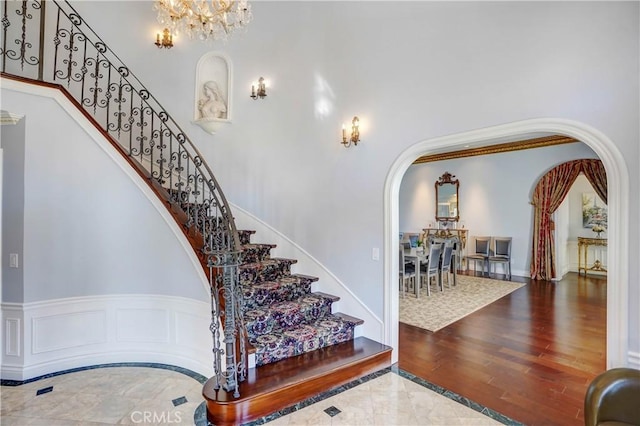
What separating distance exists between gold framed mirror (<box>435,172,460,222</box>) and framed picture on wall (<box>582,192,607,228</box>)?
2941mm

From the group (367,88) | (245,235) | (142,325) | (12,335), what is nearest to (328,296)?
(245,235)

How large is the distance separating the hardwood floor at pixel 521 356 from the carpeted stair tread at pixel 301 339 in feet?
2.39

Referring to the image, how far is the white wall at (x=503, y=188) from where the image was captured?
7.64 metres

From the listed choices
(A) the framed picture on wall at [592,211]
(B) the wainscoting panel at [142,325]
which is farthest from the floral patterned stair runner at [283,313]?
(A) the framed picture on wall at [592,211]

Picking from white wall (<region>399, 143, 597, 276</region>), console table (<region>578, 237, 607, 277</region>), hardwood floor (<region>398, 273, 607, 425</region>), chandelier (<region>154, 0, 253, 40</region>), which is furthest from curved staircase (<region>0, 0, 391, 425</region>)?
console table (<region>578, 237, 607, 277</region>)

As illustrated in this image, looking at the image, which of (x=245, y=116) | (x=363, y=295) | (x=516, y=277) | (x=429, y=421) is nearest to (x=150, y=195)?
(x=245, y=116)

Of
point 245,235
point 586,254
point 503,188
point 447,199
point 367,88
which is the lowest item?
point 586,254

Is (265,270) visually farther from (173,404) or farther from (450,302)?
(450,302)

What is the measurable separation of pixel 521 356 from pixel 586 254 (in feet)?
20.8

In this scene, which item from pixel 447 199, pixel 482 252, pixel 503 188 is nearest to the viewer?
pixel 503 188

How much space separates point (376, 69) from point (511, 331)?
381 centimetres

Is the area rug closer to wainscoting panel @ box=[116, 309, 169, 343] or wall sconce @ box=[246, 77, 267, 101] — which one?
wainscoting panel @ box=[116, 309, 169, 343]

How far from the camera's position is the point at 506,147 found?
7.84 m

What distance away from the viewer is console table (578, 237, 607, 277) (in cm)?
789
